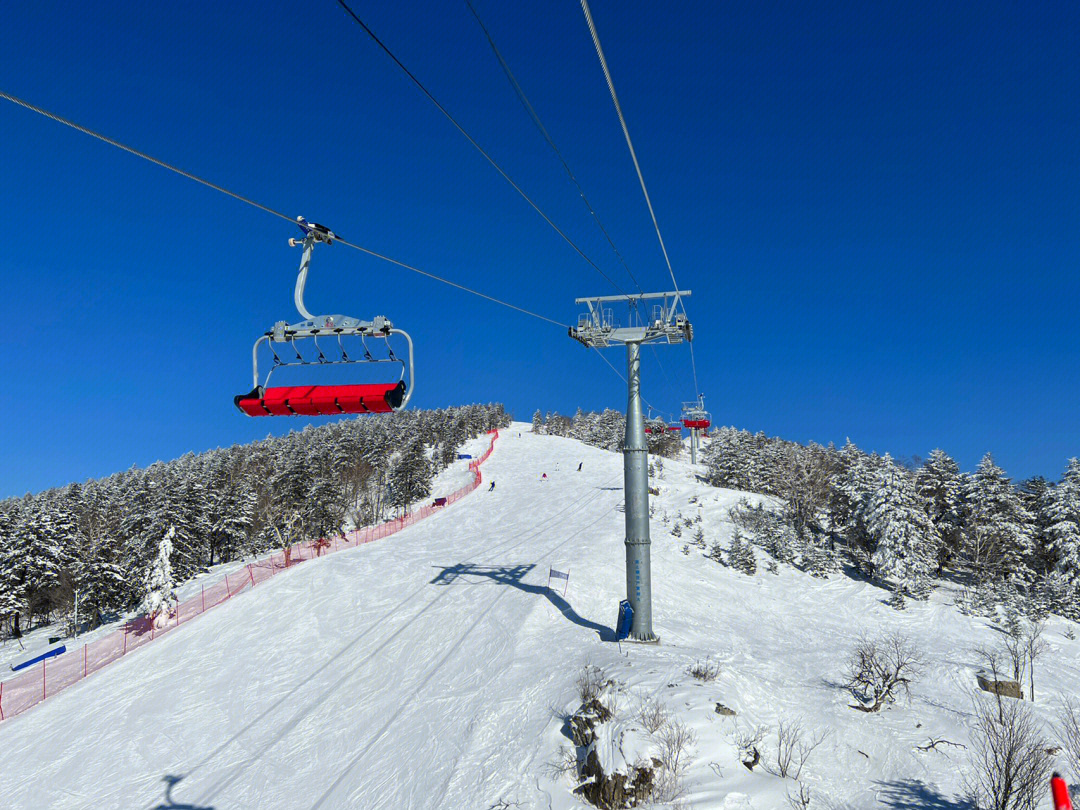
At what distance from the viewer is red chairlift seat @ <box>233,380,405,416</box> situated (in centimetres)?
888

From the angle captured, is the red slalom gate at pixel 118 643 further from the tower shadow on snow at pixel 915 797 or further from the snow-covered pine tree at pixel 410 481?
the snow-covered pine tree at pixel 410 481

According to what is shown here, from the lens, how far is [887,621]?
2802cm

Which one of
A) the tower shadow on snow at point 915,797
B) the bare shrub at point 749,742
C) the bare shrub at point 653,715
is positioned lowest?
the tower shadow on snow at point 915,797

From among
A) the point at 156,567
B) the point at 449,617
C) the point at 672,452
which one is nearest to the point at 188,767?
the point at 449,617

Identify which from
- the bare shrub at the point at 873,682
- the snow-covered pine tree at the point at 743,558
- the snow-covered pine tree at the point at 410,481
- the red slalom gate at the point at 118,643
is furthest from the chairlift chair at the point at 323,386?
the snow-covered pine tree at the point at 410,481

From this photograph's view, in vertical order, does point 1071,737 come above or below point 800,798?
above

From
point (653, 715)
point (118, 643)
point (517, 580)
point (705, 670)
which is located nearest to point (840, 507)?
point (517, 580)

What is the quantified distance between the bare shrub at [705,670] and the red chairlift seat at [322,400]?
10182mm

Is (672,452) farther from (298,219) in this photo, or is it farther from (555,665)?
(298,219)

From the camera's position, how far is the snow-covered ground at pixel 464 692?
11148mm

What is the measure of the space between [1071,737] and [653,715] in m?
9.29

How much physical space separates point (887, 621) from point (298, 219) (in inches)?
1297

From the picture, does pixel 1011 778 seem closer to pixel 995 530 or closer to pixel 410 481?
pixel 995 530

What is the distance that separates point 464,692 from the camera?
1559cm
